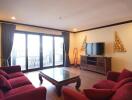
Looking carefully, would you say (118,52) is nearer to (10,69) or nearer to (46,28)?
(46,28)

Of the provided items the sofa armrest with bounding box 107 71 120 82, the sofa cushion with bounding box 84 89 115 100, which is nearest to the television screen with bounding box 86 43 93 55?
the sofa armrest with bounding box 107 71 120 82

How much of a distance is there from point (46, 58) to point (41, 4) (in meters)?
4.00

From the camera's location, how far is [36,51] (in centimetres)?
597

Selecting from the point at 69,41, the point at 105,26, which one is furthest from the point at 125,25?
the point at 69,41

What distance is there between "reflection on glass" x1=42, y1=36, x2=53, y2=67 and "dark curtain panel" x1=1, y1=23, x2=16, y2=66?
1809mm

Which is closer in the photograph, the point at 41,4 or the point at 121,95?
the point at 121,95

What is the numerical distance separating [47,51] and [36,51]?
28.4 inches

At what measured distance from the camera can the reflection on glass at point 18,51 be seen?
522cm

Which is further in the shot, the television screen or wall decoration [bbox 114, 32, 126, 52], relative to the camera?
the television screen

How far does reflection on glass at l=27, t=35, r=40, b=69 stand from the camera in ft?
18.8

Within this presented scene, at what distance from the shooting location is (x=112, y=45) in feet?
17.4

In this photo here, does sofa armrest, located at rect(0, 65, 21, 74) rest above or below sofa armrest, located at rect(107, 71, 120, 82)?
above

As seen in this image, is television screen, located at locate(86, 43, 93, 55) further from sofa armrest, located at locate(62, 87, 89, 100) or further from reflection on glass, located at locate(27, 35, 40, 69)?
sofa armrest, located at locate(62, 87, 89, 100)

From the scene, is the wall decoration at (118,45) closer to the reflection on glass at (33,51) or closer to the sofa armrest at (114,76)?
the sofa armrest at (114,76)
